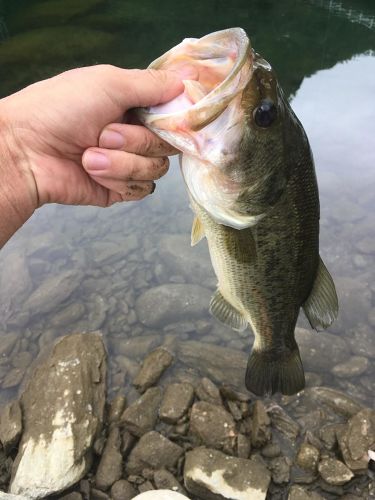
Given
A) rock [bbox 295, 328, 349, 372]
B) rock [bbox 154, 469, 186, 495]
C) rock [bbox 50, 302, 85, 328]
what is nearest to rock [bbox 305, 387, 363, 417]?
rock [bbox 295, 328, 349, 372]

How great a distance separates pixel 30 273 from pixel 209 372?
113 inches

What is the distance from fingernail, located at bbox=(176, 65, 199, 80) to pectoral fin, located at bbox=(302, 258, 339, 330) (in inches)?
49.1

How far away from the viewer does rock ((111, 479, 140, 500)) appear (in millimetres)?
3383

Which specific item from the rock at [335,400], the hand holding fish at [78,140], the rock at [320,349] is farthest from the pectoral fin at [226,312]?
the rock at [320,349]

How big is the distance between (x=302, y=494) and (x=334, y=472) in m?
0.31

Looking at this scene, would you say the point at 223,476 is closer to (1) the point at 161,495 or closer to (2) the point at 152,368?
(1) the point at 161,495

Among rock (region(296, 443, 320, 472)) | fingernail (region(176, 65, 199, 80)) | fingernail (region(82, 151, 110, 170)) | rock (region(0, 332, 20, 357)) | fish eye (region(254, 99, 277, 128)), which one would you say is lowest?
rock (region(0, 332, 20, 357))

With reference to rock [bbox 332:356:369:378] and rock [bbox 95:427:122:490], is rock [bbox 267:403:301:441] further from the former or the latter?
rock [bbox 95:427:122:490]

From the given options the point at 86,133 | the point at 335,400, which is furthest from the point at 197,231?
the point at 335,400

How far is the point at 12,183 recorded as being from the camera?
7.96 feet

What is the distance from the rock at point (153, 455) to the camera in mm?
3547

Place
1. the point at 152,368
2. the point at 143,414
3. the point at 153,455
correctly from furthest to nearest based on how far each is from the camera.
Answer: the point at 152,368 → the point at 143,414 → the point at 153,455

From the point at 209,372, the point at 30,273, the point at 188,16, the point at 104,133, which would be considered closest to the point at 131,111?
the point at 104,133

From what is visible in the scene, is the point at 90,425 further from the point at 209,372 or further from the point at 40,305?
the point at 40,305
